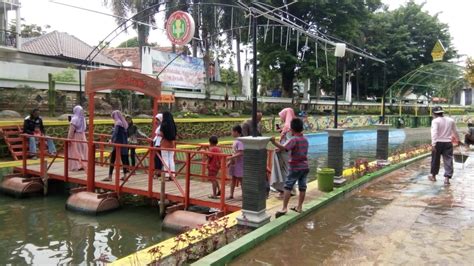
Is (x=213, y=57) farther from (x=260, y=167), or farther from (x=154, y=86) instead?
(x=260, y=167)

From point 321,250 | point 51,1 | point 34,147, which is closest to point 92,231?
point 321,250

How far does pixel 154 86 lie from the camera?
382 inches

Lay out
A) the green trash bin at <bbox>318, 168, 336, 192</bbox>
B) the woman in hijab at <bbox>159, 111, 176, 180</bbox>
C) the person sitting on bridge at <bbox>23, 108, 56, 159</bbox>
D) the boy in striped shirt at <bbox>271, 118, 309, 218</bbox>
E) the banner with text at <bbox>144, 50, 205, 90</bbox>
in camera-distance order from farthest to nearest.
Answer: the banner with text at <bbox>144, 50, 205, 90</bbox> < the person sitting on bridge at <bbox>23, 108, 56, 159</bbox> < the woman in hijab at <bbox>159, 111, 176, 180</bbox> < the green trash bin at <bbox>318, 168, 336, 192</bbox> < the boy in striped shirt at <bbox>271, 118, 309, 218</bbox>

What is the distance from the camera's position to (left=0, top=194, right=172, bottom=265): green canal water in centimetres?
616

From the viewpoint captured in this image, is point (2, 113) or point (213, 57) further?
point (213, 57)

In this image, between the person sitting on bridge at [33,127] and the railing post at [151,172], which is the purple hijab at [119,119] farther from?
the person sitting on bridge at [33,127]

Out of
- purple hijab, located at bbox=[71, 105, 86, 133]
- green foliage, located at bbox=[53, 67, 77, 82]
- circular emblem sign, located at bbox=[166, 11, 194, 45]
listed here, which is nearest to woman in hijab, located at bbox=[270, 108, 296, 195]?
purple hijab, located at bbox=[71, 105, 86, 133]

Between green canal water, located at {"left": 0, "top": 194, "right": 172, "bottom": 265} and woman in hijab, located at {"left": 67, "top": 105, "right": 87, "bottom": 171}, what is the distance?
131 centimetres

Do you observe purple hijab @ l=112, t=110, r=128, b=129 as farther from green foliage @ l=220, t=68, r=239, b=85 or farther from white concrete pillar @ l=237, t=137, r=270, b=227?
green foliage @ l=220, t=68, r=239, b=85

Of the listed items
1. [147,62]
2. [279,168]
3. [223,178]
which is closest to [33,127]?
[223,178]

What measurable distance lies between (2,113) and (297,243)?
14.2 m

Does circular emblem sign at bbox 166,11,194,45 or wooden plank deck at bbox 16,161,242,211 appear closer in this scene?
wooden plank deck at bbox 16,161,242,211

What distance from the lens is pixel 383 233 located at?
18.6 feet

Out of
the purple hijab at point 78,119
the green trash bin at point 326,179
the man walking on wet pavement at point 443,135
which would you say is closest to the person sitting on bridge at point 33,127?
the purple hijab at point 78,119
